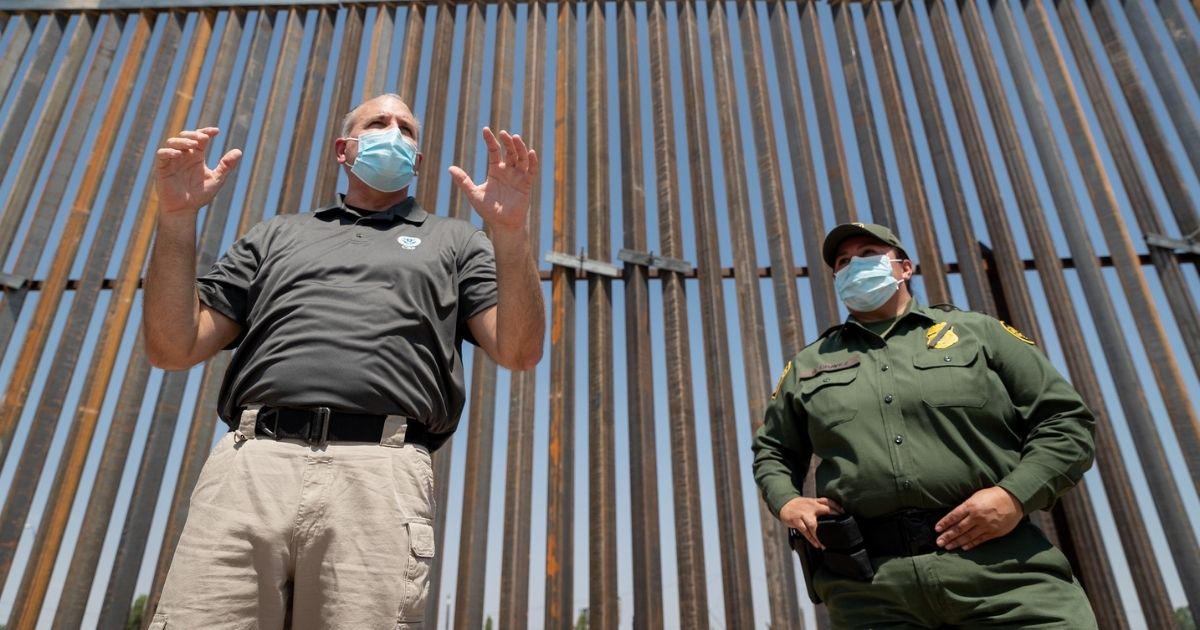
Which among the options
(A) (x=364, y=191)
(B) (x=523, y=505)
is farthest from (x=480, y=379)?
(A) (x=364, y=191)

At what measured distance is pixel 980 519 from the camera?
1665 mm

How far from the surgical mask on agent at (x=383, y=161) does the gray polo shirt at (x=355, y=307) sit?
0.24 feet

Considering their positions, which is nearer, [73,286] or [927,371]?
[927,371]

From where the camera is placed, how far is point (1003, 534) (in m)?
1.68

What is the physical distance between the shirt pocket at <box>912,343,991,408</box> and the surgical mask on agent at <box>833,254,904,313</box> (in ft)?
1.06

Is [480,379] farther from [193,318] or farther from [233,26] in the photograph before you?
[233,26]

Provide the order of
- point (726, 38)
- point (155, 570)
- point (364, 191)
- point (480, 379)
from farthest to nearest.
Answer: point (726, 38), point (480, 379), point (155, 570), point (364, 191)

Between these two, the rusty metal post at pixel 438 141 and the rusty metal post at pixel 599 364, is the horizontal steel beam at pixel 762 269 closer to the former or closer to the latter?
the rusty metal post at pixel 599 364

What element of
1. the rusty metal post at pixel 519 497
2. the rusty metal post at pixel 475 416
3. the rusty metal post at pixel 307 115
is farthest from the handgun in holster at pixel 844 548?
the rusty metal post at pixel 307 115

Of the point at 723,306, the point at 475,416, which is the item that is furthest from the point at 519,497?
the point at 723,306

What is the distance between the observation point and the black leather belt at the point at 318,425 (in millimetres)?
1479

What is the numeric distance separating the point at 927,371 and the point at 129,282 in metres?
4.76

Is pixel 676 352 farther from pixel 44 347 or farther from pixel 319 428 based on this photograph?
pixel 44 347

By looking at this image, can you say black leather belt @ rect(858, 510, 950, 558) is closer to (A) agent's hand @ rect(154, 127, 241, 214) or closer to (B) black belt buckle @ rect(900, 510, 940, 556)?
(B) black belt buckle @ rect(900, 510, 940, 556)
